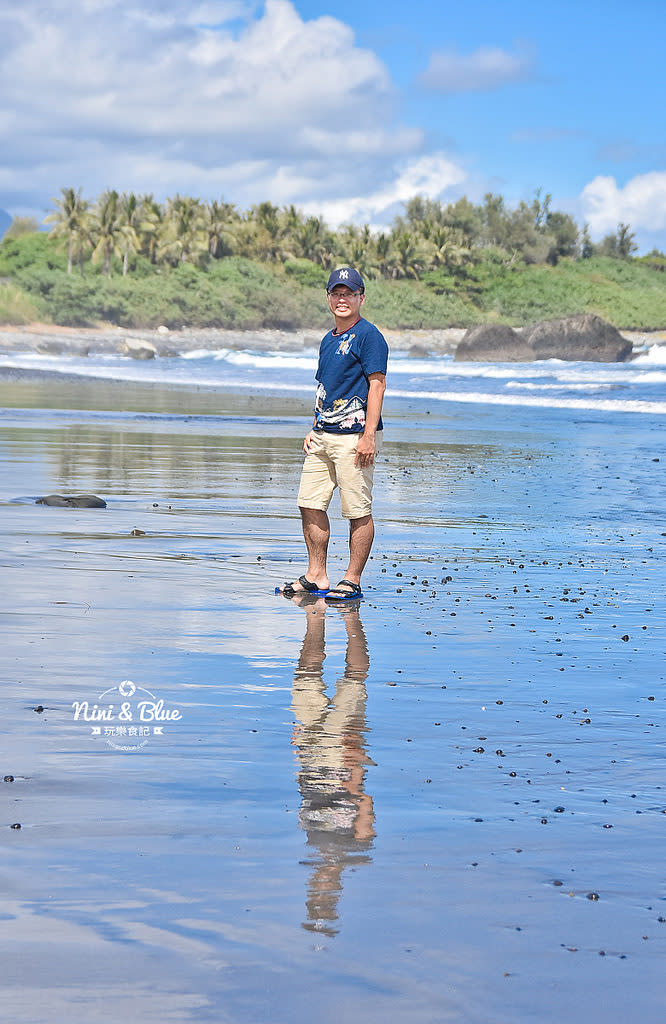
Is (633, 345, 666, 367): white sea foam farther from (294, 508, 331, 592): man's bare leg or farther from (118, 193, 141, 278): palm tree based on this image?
(294, 508, 331, 592): man's bare leg

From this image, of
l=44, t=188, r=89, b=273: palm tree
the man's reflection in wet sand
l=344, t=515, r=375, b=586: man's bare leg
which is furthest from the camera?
l=44, t=188, r=89, b=273: palm tree

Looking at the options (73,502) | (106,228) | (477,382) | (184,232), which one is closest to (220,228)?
(184,232)

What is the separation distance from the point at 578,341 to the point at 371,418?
206ft

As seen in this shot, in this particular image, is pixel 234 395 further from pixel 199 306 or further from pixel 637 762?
pixel 199 306

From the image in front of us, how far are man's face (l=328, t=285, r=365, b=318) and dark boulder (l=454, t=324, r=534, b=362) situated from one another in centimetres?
6101

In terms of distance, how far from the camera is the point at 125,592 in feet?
22.4

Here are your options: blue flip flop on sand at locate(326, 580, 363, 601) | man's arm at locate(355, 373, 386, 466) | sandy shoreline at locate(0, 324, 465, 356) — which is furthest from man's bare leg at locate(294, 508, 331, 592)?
sandy shoreline at locate(0, 324, 465, 356)

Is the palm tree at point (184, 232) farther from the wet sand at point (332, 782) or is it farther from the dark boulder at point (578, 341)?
the wet sand at point (332, 782)

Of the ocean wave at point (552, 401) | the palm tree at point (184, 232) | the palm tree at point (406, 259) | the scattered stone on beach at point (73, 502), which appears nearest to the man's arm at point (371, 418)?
the scattered stone on beach at point (73, 502)

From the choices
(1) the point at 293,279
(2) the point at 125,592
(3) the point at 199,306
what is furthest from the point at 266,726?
(1) the point at 293,279

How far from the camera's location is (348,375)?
7402mm

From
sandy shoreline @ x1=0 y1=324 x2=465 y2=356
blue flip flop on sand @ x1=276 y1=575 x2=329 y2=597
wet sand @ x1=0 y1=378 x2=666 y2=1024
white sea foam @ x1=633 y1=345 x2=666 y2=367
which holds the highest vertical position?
sandy shoreline @ x1=0 y1=324 x2=465 y2=356

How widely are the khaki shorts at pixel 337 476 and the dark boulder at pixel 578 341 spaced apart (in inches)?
2400

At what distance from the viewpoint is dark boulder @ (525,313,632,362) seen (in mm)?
67562
